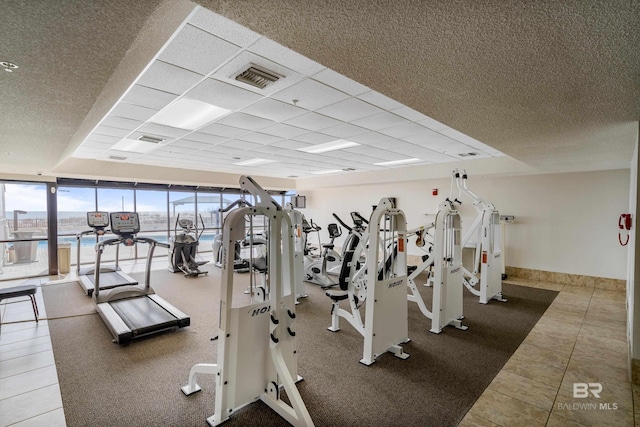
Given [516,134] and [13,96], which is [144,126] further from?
[516,134]

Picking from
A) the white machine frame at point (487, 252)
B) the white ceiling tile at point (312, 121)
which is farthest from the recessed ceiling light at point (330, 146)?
the white machine frame at point (487, 252)

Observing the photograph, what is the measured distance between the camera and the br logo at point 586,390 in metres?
2.59

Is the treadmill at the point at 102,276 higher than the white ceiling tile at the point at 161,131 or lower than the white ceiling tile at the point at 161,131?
lower

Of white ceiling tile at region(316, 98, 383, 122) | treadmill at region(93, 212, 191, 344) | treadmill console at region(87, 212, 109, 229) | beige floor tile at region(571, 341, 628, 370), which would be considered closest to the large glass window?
treadmill console at region(87, 212, 109, 229)

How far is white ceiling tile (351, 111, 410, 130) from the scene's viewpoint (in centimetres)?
382

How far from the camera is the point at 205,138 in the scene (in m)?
4.95

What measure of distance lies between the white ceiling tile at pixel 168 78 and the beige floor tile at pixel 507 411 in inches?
142

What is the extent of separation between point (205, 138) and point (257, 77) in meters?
2.55

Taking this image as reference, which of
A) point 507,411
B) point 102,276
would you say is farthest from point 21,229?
point 507,411

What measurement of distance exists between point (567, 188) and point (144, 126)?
25.5 feet

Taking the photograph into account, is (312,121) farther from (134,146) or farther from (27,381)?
(27,381)

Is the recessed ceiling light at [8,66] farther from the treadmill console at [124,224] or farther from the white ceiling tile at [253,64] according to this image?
the treadmill console at [124,224]

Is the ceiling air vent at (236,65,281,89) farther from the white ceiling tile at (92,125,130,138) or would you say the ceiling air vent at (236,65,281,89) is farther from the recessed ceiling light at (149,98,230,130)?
the white ceiling tile at (92,125,130,138)

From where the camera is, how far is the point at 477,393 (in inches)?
103
